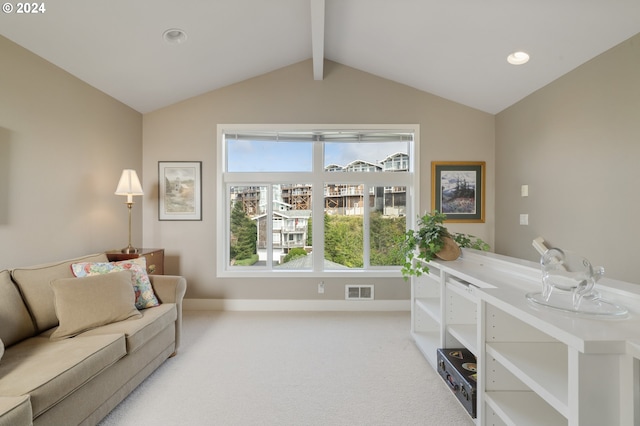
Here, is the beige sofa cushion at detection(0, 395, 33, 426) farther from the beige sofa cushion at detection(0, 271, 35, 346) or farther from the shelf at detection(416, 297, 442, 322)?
the shelf at detection(416, 297, 442, 322)

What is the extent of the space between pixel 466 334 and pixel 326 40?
9.96 ft

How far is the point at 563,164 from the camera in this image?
2.44 m

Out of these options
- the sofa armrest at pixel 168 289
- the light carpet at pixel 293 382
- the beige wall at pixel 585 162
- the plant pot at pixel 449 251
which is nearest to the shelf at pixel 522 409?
the light carpet at pixel 293 382

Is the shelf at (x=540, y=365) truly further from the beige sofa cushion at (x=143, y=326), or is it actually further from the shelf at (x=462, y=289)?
the beige sofa cushion at (x=143, y=326)

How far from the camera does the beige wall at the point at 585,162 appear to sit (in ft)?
6.29

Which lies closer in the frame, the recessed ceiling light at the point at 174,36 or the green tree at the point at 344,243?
the recessed ceiling light at the point at 174,36

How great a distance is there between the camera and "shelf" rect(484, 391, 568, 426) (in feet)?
4.08

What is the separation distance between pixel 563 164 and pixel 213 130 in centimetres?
366

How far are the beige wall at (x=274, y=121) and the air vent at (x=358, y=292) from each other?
0.20 ft

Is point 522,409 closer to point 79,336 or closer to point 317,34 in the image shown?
point 79,336

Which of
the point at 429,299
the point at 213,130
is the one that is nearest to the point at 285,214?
the point at 213,130

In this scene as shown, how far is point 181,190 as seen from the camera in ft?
11.4

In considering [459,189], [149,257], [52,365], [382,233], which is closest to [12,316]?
[52,365]

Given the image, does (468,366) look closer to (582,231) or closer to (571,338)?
(571,338)
